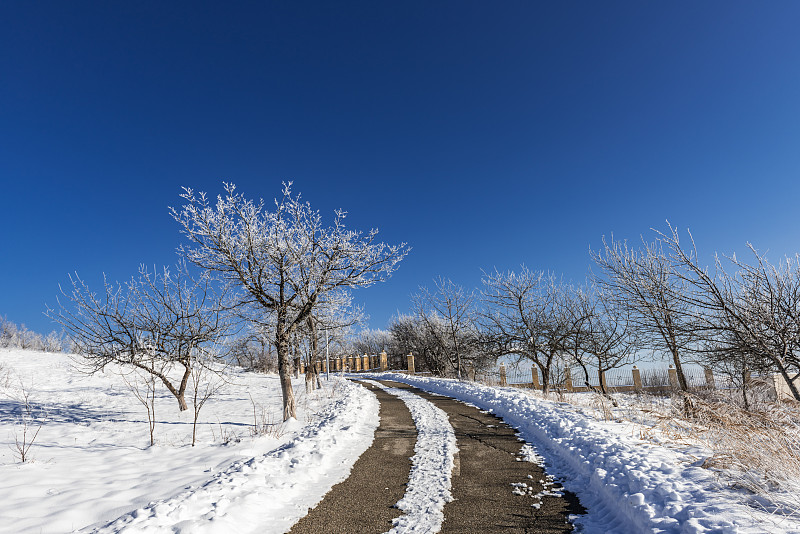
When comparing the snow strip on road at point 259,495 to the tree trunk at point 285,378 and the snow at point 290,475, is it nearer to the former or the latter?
the snow at point 290,475

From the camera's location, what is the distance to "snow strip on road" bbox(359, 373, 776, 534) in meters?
3.14

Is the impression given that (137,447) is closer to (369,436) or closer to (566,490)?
(369,436)

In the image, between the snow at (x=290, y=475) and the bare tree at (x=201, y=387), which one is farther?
the bare tree at (x=201, y=387)

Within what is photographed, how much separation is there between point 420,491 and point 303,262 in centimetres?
809

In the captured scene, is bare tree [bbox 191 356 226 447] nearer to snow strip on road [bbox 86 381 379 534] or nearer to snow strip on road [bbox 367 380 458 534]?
snow strip on road [bbox 86 381 379 534]

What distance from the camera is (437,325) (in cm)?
3638

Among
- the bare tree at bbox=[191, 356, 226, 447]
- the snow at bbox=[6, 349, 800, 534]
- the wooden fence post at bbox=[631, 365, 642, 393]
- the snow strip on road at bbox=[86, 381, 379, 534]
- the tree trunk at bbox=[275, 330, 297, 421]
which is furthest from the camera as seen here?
the wooden fence post at bbox=[631, 365, 642, 393]

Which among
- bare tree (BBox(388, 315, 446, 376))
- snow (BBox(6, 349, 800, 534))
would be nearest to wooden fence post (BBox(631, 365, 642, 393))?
bare tree (BBox(388, 315, 446, 376))

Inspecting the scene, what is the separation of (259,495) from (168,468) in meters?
3.20

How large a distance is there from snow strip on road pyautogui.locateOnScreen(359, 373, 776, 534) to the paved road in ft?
1.10

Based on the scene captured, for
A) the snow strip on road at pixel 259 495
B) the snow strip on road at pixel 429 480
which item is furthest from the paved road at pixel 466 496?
the snow strip on road at pixel 259 495

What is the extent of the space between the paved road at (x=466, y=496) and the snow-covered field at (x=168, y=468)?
38 centimetres

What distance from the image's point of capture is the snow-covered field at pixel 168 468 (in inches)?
164

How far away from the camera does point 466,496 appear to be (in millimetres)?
4570
